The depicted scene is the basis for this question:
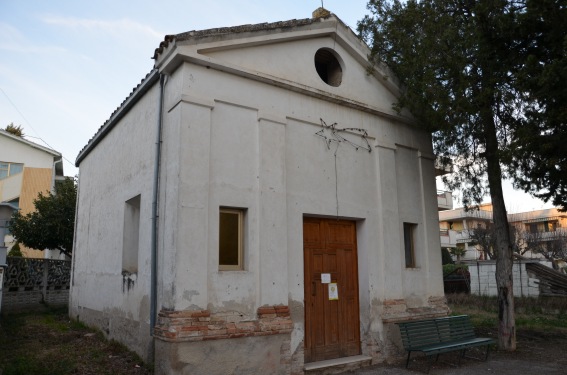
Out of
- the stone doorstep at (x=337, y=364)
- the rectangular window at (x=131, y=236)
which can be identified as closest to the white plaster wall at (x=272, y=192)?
the stone doorstep at (x=337, y=364)

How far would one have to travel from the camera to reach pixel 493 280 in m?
20.5

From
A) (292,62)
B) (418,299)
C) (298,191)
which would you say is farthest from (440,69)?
(418,299)

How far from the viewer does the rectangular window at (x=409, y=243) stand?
9.97 m

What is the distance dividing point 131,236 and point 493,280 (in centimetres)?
1719

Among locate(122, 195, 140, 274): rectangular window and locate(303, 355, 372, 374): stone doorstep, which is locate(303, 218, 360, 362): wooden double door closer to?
locate(303, 355, 372, 374): stone doorstep

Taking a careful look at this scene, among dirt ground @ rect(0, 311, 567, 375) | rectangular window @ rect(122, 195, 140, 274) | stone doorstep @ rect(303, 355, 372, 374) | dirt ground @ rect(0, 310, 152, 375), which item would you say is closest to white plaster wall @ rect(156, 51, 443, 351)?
stone doorstep @ rect(303, 355, 372, 374)

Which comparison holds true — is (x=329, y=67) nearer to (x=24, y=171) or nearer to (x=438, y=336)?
(x=438, y=336)

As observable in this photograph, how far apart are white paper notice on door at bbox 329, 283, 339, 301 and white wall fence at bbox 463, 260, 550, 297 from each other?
Answer: 13.5 meters

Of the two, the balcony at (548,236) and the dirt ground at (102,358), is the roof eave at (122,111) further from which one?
the balcony at (548,236)

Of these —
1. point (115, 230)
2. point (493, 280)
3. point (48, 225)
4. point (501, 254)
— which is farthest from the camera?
point (493, 280)

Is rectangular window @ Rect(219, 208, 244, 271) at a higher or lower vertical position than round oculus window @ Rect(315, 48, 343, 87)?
lower

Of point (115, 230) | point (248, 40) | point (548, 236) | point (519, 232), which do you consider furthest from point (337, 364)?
point (548, 236)

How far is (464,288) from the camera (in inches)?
882

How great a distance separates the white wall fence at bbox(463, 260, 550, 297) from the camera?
19.3 m
